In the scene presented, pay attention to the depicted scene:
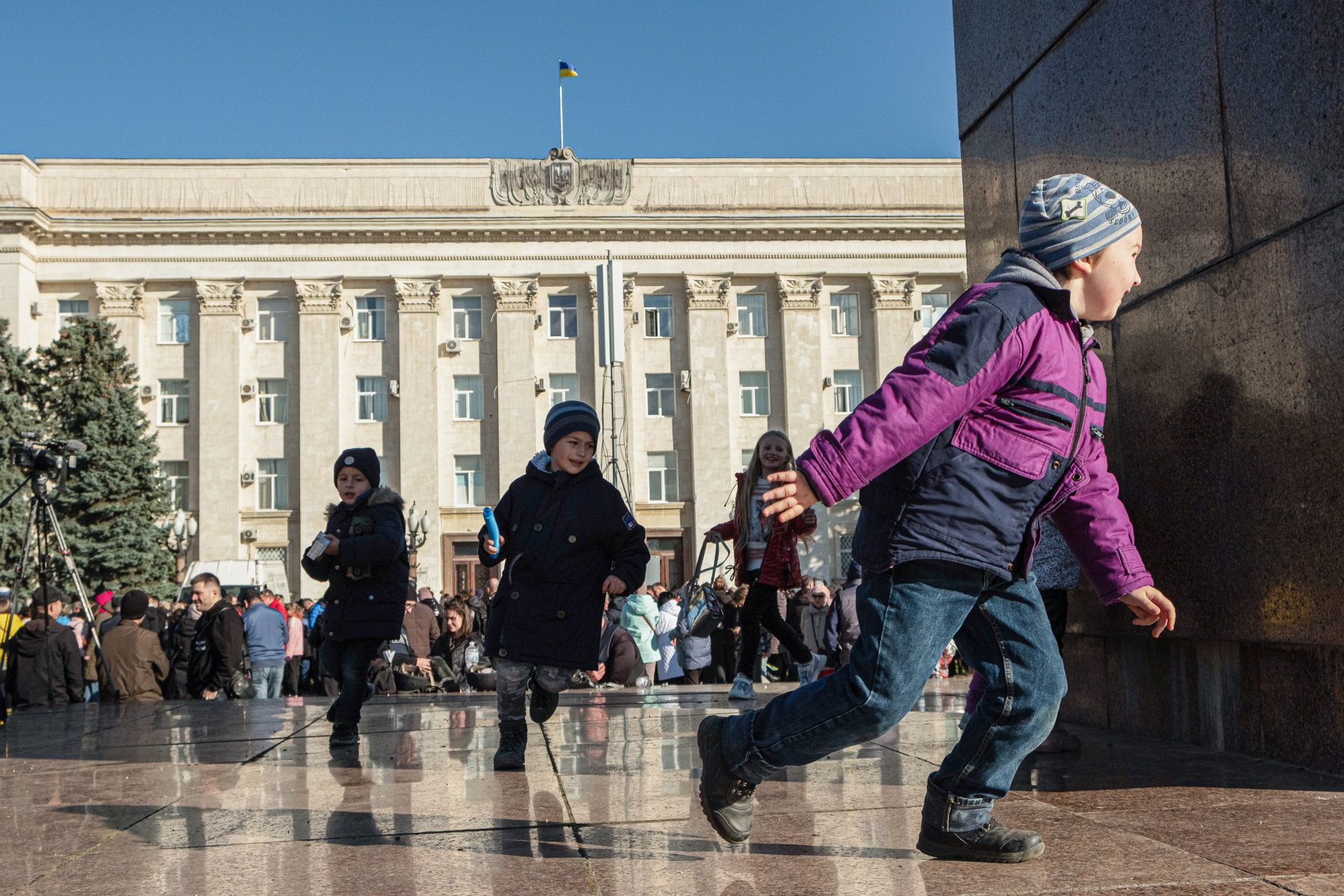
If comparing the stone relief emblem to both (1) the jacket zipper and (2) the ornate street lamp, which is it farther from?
(1) the jacket zipper

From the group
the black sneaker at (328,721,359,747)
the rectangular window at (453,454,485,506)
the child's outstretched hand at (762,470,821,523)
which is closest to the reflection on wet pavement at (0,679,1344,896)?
the black sneaker at (328,721,359,747)

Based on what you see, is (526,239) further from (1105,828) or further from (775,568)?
(1105,828)

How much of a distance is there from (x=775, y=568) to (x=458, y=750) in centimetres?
261

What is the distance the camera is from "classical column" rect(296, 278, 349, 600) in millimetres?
41750

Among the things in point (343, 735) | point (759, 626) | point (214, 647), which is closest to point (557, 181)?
point (214, 647)

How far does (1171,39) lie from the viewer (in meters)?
5.11

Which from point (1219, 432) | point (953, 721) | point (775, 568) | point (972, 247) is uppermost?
point (972, 247)

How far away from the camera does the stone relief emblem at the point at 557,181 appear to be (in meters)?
44.1

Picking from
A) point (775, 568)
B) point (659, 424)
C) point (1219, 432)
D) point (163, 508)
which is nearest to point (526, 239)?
point (659, 424)

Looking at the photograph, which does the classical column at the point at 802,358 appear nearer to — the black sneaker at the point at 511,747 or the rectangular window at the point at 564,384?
the rectangular window at the point at 564,384

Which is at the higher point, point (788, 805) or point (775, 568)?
point (775, 568)

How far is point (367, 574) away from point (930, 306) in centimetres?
4116

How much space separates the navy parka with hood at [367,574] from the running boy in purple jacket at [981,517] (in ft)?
11.2

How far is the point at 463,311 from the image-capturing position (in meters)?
44.3
